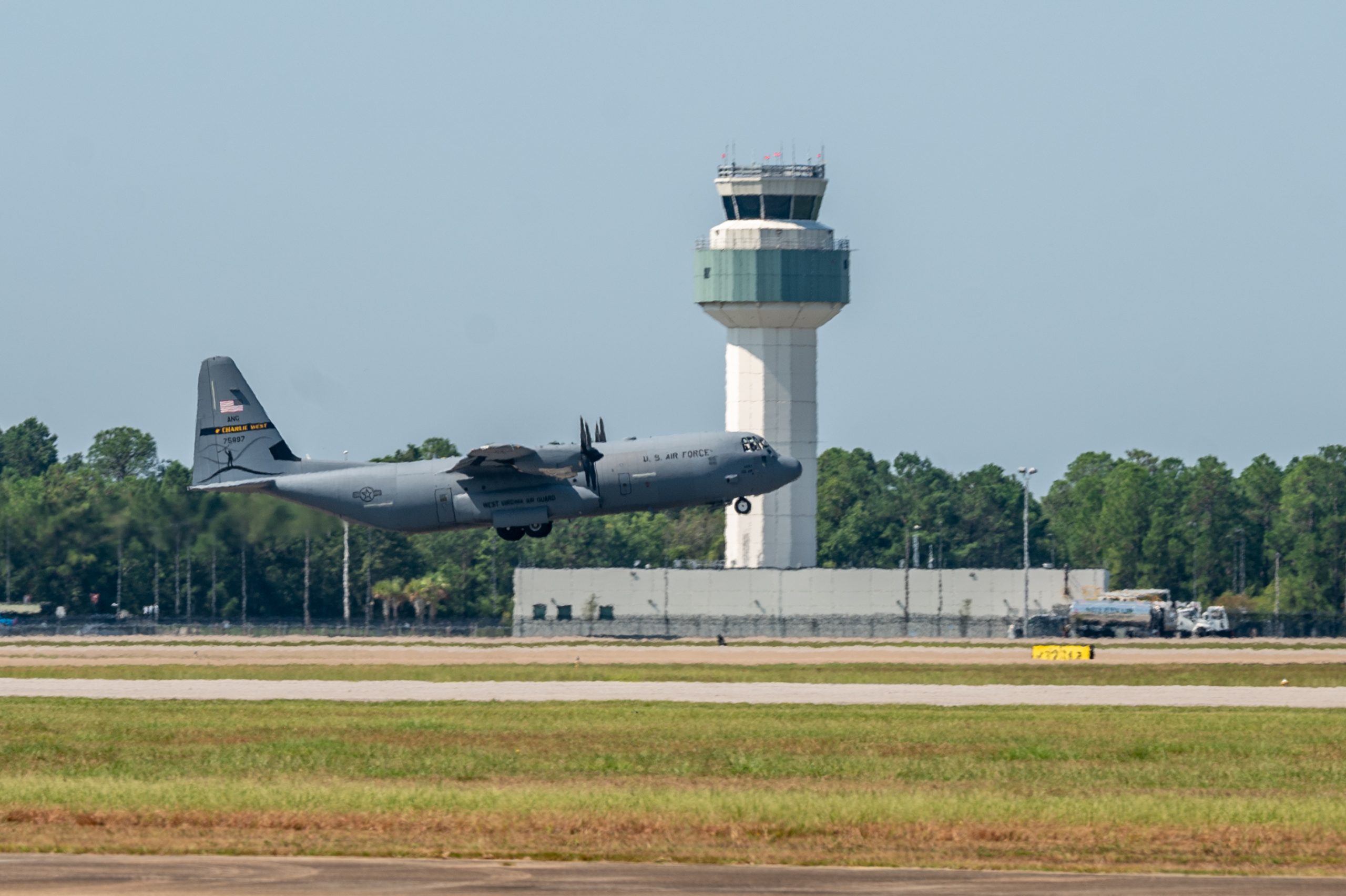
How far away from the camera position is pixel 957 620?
119625 mm

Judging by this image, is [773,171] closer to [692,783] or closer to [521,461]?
[521,461]

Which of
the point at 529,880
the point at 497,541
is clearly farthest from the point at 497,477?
the point at 497,541

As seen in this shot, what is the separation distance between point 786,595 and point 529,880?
A: 319 ft

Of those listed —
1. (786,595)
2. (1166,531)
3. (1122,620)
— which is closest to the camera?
(1122,620)

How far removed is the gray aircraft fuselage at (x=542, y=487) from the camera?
71.8 meters

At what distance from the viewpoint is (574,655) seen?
82.5 m

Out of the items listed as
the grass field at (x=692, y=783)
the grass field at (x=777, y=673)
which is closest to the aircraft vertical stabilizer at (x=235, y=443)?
the grass field at (x=777, y=673)

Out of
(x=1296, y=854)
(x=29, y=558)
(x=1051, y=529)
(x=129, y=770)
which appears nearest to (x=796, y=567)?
(x=29, y=558)

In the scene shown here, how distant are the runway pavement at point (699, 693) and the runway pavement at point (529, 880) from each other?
1147 inches

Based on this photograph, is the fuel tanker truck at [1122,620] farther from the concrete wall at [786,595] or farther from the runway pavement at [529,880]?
the runway pavement at [529,880]

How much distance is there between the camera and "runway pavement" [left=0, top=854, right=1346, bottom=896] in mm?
23781

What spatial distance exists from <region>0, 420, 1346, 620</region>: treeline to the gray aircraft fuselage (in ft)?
29.2

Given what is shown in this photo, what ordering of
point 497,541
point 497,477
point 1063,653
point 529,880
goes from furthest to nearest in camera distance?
Result: point 497,541 < point 1063,653 < point 497,477 < point 529,880

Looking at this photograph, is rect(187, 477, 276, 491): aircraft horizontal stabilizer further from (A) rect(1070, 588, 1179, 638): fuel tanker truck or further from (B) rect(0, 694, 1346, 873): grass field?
(A) rect(1070, 588, 1179, 638): fuel tanker truck
